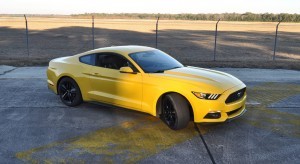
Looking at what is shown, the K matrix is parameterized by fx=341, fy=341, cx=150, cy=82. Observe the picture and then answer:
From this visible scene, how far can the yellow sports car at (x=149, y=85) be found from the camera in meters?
5.74

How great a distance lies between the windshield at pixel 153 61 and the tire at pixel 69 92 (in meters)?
1.55

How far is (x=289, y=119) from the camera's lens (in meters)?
6.66

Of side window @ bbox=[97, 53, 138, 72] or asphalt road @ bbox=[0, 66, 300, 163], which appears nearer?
asphalt road @ bbox=[0, 66, 300, 163]

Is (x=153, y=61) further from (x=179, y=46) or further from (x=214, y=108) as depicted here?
(x=179, y=46)

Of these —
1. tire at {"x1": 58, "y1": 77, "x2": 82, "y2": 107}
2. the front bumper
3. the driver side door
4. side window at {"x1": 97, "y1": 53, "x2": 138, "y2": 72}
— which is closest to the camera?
the front bumper

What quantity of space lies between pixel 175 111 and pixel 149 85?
749 millimetres

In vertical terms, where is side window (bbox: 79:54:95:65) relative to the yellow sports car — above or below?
above

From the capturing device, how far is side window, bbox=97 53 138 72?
6744mm

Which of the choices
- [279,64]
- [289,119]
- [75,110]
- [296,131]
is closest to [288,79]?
[279,64]

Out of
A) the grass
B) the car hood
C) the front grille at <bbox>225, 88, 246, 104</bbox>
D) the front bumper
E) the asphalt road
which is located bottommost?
the asphalt road

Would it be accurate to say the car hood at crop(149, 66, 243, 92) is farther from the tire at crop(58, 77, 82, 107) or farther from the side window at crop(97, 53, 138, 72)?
the tire at crop(58, 77, 82, 107)

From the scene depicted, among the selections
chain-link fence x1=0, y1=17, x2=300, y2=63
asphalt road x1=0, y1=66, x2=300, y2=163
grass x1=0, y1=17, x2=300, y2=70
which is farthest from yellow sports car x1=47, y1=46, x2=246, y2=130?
chain-link fence x1=0, y1=17, x2=300, y2=63

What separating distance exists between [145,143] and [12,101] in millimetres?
4074

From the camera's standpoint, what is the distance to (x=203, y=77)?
20.3 feet
